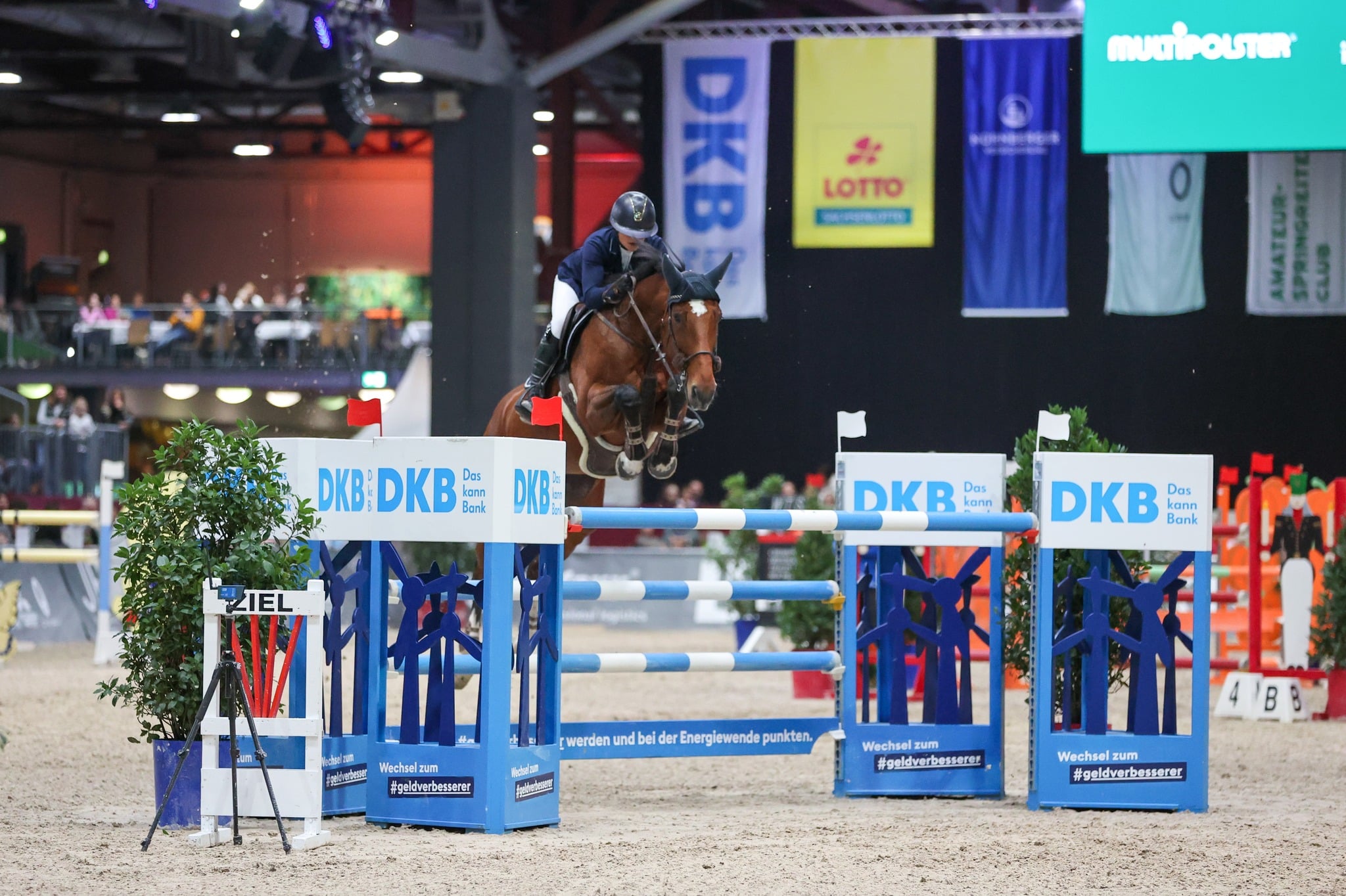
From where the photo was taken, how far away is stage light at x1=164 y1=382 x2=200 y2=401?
1944 cm

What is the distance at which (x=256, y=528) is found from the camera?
4469mm

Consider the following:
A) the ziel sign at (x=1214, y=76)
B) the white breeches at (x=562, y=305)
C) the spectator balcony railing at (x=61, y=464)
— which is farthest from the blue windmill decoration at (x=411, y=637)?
the spectator balcony railing at (x=61, y=464)

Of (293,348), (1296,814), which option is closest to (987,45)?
(293,348)

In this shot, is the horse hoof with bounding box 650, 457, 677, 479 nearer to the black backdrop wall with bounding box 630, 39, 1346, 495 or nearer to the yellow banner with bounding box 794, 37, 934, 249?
the yellow banner with bounding box 794, 37, 934, 249

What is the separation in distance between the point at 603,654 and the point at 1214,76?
8.52m

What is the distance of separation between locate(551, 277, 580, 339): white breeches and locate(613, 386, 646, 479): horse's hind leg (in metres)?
0.53

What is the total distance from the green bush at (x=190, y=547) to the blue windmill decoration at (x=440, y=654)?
14.5 inches

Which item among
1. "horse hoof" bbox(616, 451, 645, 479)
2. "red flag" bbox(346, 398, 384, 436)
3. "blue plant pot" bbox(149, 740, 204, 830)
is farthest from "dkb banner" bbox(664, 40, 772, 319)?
"blue plant pot" bbox(149, 740, 204, 830)

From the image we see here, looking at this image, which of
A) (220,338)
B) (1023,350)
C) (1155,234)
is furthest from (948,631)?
(220,338)

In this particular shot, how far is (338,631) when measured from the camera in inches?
191

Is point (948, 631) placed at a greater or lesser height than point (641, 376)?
lesser

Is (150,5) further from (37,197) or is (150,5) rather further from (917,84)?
(37,197)

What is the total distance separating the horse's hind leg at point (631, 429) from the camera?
241 inches

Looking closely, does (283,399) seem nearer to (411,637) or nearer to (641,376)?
(641,376)
